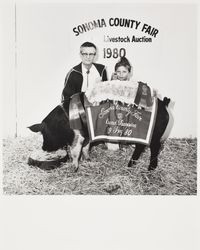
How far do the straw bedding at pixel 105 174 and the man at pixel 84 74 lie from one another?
44cm

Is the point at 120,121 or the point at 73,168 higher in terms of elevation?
the point at 120,121

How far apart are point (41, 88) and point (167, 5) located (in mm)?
1098

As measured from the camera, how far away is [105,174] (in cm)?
278

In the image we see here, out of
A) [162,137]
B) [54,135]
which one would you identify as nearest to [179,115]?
[162,137]

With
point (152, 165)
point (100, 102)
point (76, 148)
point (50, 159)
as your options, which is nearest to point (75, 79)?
point (100, 102)

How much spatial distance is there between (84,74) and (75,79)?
8 centimetres

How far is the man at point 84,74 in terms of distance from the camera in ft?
9.00

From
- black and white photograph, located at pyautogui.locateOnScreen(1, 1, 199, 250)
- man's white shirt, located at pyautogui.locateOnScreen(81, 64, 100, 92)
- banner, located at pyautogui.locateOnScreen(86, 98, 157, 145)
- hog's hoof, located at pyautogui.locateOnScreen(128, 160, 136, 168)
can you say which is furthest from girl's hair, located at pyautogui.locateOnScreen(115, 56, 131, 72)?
hog's hoof, located at pyautogui.locateOnScreen(128, 160, 136, 168)

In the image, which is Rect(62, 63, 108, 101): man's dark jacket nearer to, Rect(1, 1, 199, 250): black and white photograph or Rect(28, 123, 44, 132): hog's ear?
Rect(1, 1, 199, 250): black and white photograph

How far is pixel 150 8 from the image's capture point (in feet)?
8.97

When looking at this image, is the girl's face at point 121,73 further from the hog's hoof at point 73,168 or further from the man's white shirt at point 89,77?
the hog's hoof at point 73,168

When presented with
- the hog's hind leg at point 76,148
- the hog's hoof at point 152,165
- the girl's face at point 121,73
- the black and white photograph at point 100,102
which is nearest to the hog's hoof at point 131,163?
the black and white photograph at point 100,102

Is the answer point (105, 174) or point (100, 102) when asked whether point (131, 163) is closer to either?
point (105, 174)
